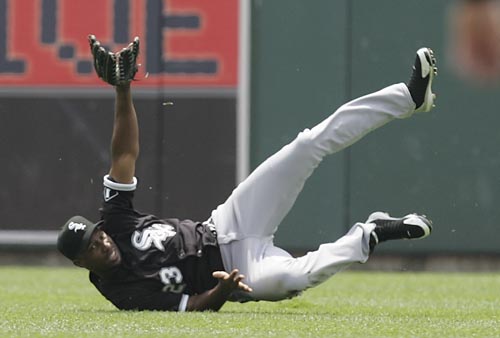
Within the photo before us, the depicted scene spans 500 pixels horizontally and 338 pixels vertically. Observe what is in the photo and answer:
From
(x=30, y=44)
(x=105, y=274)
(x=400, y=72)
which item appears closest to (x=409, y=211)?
(x=400, y=72)

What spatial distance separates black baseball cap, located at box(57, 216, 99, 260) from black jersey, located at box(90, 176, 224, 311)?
0.22 meters

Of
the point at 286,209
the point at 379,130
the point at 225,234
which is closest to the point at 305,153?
the point at 286,209

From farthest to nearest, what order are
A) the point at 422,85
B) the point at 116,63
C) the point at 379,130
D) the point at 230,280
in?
the point at 379,130, the point at 422,85, the point at 116,63, the point at 230,280

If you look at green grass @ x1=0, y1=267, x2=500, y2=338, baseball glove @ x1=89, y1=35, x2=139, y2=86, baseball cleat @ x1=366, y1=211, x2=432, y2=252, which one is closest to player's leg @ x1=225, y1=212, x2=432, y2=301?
baseball cleat @ x1=366, y1=211, x2=432, y2=252

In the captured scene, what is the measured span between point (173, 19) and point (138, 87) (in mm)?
597

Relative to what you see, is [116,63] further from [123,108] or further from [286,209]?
[286,209]

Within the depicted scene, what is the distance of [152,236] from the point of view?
5.79 meters

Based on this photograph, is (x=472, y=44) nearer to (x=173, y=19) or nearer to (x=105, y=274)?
(x=173, y=19)

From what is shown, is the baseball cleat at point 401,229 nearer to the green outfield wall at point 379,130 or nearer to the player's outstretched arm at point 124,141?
the player's outstretched arm at point 124,141

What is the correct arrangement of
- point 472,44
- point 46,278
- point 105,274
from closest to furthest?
1. point 105,274
2. point 46,278
3. point 472,44

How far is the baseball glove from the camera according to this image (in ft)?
A: 18.5

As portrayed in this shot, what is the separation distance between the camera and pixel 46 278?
29.2 ft

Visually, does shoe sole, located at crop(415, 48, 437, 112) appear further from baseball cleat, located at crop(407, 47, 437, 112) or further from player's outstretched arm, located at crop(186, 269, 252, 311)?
player's outstretched arm, located at crop(186, 269, 252, 311)

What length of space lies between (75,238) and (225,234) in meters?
0.77
